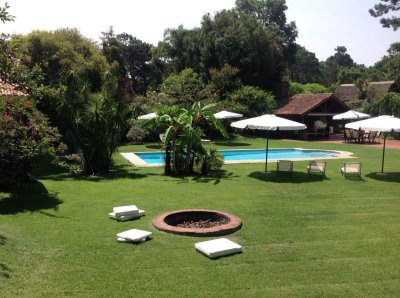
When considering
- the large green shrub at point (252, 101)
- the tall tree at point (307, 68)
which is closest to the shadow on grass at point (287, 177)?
the large green shrub at point (252, 101)

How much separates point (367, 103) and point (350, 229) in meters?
34.9

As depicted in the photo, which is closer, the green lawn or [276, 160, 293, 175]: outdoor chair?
the green lawn

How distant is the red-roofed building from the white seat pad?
28366 millimetres

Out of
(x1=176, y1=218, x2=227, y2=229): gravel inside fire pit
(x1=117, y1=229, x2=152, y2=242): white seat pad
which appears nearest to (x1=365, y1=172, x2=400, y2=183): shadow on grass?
(x1=176, y1=218, x2=227, y2=229): gravel inside fire pit

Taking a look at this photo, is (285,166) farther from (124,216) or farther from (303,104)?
(303,104)

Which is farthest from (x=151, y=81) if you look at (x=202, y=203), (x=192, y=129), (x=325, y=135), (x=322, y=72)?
(x=322, y=72)

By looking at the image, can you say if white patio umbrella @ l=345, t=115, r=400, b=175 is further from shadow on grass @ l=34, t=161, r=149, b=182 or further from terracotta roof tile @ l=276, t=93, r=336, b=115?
terracotta roof tile @ l=276, t=93, r=336, b=115

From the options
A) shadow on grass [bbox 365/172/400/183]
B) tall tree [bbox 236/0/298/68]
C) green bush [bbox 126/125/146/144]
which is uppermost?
tall tree [bbox 236/0/298/68]

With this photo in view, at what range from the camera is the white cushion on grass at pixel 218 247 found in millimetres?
6692

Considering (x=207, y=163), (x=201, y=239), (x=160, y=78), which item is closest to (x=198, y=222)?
(x=201, y=239)

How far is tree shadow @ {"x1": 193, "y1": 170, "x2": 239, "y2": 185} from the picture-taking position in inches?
543

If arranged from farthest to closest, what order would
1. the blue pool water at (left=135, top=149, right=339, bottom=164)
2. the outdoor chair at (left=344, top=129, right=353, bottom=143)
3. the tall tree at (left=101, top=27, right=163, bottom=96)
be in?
the tall tree at (left=101, top=27, right=163, bottom=96) → the outdoor chair at (left=344, top=129, right=353, bottom=143) → the blue pool water at (left=135, top=149, right=339, bottom=164)

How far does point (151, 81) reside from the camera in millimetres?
57625

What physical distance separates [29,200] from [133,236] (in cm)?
454
